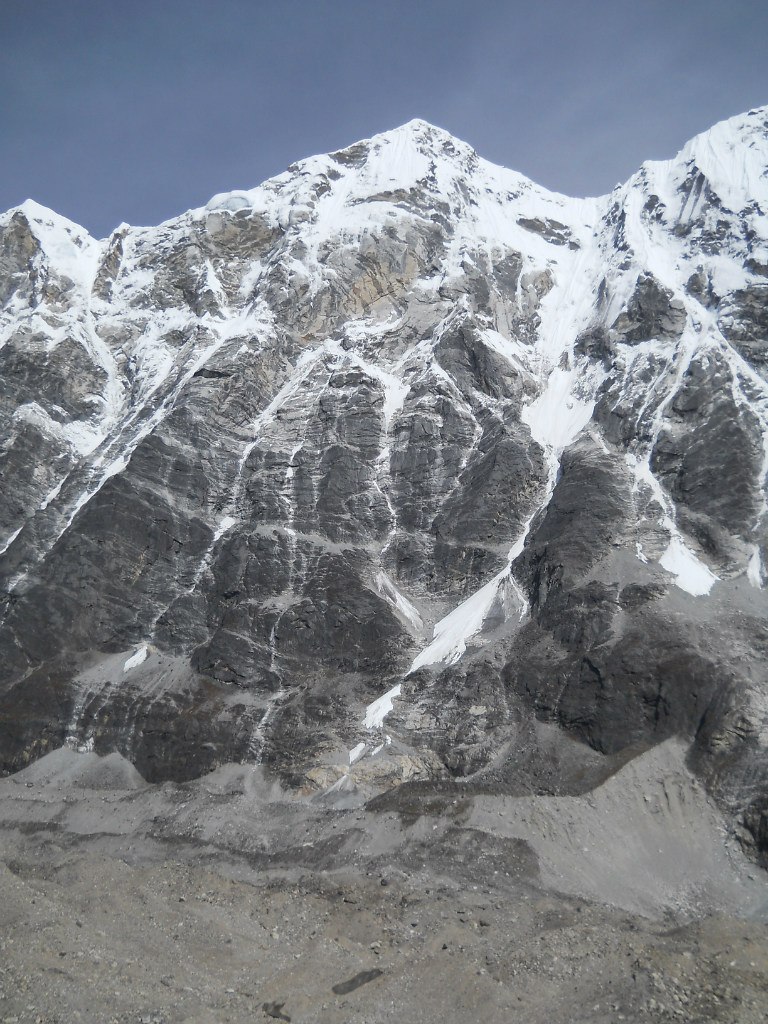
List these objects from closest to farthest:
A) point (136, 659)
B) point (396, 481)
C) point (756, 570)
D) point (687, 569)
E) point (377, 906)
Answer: point (377, 906) < point (756, 570) < point (687, 569) < point (136, 659) < point (396, 481)

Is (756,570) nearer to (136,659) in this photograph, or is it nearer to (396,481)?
(396,481)

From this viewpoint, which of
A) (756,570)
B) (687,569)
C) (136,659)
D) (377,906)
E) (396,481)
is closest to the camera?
(377,906)

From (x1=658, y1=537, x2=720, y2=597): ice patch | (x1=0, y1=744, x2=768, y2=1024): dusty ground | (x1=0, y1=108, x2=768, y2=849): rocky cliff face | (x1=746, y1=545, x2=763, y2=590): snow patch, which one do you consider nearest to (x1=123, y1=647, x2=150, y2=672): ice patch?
(x1=0, y1=108, x2=768, y2=849): rocky cliff face

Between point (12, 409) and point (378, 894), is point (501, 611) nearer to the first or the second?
point (378, 894)

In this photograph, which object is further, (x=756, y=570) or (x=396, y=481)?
(x=396, y=481)

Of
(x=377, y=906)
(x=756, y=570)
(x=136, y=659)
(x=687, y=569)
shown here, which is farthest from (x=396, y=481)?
(x=377, y=906)

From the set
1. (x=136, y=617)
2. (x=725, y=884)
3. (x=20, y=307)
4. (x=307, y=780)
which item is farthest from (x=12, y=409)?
(x=725, y=884)

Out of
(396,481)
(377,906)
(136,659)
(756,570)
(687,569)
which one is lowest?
(377,906)

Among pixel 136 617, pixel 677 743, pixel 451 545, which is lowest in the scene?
pixel 677 743
